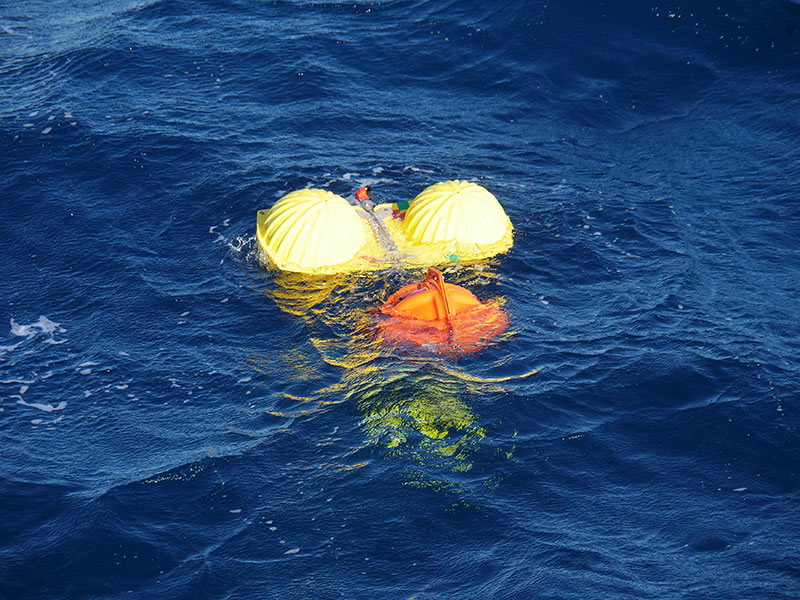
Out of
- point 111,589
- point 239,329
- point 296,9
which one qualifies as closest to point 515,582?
point 111,589

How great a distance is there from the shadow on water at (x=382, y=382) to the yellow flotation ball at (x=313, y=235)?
2.68ft

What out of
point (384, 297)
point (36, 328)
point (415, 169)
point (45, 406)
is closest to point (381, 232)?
point (384, 297)

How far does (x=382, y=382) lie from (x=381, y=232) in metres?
6.00

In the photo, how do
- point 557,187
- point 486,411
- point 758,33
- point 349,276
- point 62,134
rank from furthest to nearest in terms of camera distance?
point 758,33
point 62,134
point 557,187
point 349,276
point 486,411

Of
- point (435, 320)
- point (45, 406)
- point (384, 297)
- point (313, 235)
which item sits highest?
point (313, 235)

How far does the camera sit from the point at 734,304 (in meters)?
22.0

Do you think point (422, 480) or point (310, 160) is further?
point (310, 160)

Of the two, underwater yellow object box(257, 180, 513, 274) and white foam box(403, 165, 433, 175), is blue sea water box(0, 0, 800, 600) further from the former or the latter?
underwater yellow object box(257, 180, 513, 274)

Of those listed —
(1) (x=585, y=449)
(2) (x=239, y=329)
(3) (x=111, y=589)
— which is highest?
(2) (x=239, y=329)

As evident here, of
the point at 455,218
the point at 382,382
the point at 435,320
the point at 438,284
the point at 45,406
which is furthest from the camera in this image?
the point at 455,218

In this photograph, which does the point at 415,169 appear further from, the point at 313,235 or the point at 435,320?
the point at 435,320

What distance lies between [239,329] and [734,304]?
43.6 ft

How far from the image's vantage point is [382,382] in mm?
19469

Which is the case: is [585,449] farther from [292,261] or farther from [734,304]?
[292,261]
